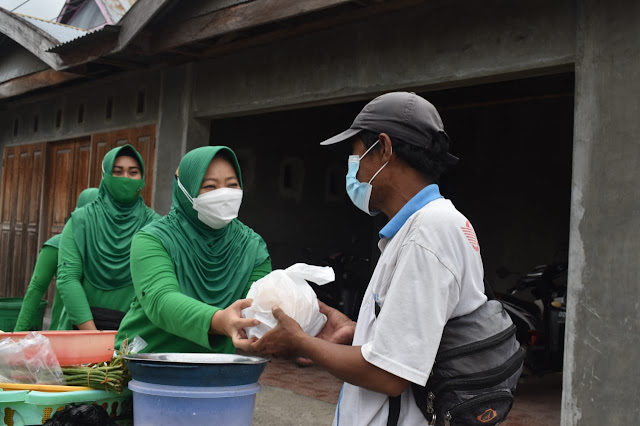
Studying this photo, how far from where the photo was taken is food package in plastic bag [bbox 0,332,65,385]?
2.36 metres

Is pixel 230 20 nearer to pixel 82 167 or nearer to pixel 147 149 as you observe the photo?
pixel 147 149

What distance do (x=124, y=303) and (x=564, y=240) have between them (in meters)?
6.98

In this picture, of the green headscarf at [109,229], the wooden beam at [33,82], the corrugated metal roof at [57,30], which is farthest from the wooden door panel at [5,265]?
the green headscarf at [109,229]

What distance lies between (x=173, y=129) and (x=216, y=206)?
17.0 feet

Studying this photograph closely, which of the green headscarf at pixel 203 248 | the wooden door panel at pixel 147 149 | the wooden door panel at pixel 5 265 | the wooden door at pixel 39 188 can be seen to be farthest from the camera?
the wooden door panel at pixel 5 265

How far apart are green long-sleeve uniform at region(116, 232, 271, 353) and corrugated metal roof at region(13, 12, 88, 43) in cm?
615

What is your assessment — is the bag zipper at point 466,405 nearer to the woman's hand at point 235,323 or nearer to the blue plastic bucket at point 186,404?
the woman's hand at point 235,323

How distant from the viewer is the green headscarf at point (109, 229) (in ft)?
13.3

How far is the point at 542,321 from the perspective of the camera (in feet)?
21.9

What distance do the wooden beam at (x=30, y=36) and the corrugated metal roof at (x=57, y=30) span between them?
73mm

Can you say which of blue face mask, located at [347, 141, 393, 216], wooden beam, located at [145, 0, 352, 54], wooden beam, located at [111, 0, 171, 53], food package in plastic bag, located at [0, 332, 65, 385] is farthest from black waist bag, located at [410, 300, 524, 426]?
wooden beam, located at [111, 0, 171, 53]

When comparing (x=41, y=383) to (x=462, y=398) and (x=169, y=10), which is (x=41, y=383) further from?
(x=169, y=10)

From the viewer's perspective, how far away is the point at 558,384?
7.30 m

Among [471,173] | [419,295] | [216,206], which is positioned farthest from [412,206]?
[471,173]
